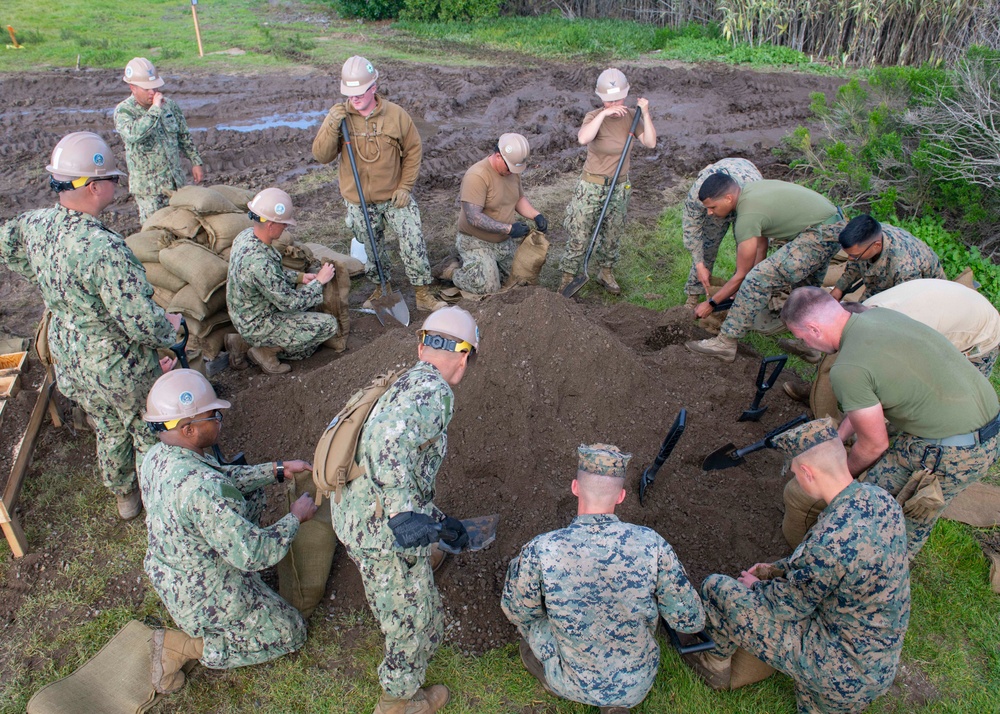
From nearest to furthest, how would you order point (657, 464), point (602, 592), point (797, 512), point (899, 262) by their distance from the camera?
1. point (602, 592)
2. point (797, 512)
3. point (657, 464)
4. point (899, 262)

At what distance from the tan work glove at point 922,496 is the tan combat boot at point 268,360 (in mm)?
4674

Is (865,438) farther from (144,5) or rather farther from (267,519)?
(144,5)

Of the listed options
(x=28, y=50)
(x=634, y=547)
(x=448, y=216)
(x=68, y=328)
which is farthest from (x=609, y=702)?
(x=28, y=50)

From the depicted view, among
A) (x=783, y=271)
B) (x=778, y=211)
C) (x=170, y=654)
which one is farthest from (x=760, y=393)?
(x=170, y=654)

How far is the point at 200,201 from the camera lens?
18.9ft

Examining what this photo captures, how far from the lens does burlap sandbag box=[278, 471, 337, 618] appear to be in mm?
3832

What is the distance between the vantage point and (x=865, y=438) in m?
3.71

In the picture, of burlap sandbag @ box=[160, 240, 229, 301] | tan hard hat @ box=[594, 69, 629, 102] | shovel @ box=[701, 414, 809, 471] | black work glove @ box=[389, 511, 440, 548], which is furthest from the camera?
tan hard hat @ box=[594, 69, 629, 102]

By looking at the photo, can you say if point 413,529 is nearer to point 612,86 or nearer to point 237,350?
point 237,350

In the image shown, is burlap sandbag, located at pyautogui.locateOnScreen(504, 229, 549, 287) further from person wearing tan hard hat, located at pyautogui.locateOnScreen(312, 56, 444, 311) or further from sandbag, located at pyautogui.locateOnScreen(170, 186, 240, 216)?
sandbag, located at pyautogui.locateOnScreen(170, 186, 240, 216)

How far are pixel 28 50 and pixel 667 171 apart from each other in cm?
1433

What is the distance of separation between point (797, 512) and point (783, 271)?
211cm

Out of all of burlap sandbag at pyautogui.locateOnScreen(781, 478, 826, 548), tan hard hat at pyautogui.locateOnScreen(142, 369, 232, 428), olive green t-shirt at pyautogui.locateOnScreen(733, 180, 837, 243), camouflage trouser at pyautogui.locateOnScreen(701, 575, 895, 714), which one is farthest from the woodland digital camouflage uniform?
tan hard hat at pyautogui.locateOnScreen(142, 369, 232, 428)

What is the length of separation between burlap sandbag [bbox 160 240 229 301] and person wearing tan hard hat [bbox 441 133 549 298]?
2.25 m
